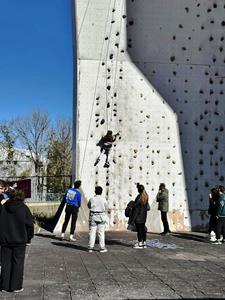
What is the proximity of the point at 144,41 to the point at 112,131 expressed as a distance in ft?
10.3

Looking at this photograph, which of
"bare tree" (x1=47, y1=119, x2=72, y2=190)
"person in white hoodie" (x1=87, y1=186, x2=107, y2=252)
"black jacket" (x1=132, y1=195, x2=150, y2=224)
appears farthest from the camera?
"bare tree" (x1=47, y1=119, x2=72, y2=190)

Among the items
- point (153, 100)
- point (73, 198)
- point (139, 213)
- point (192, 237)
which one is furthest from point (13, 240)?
point (153, 100)

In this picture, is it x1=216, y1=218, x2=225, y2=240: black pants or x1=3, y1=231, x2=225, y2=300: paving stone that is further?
x1=216, y1=218, x2=225, y2=240: black pants

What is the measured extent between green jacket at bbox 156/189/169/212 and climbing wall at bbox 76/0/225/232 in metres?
0.61

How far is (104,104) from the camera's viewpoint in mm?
13289

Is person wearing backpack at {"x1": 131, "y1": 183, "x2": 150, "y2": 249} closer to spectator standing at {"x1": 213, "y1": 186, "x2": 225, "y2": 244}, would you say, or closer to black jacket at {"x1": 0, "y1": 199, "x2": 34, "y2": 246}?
spectator standing at {"x1": 213, "y1": 186, "x2": 225, "y2": 244}

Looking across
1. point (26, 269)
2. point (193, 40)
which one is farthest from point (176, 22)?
point (26, 269)

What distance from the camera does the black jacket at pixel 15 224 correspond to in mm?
5805

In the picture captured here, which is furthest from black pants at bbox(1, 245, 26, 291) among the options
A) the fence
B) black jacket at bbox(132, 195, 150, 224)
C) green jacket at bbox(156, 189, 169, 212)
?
the fence

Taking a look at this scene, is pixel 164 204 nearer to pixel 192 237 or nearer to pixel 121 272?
pixel 192 237

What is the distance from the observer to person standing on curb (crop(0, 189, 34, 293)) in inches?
228

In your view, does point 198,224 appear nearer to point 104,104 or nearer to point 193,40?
point 104,104

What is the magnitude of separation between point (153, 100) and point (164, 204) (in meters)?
3.32

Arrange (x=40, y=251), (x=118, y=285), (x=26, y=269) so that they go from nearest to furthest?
1. (x=118, y=285)
2. (x=26, y=269)
3. (x=40, y=251)
